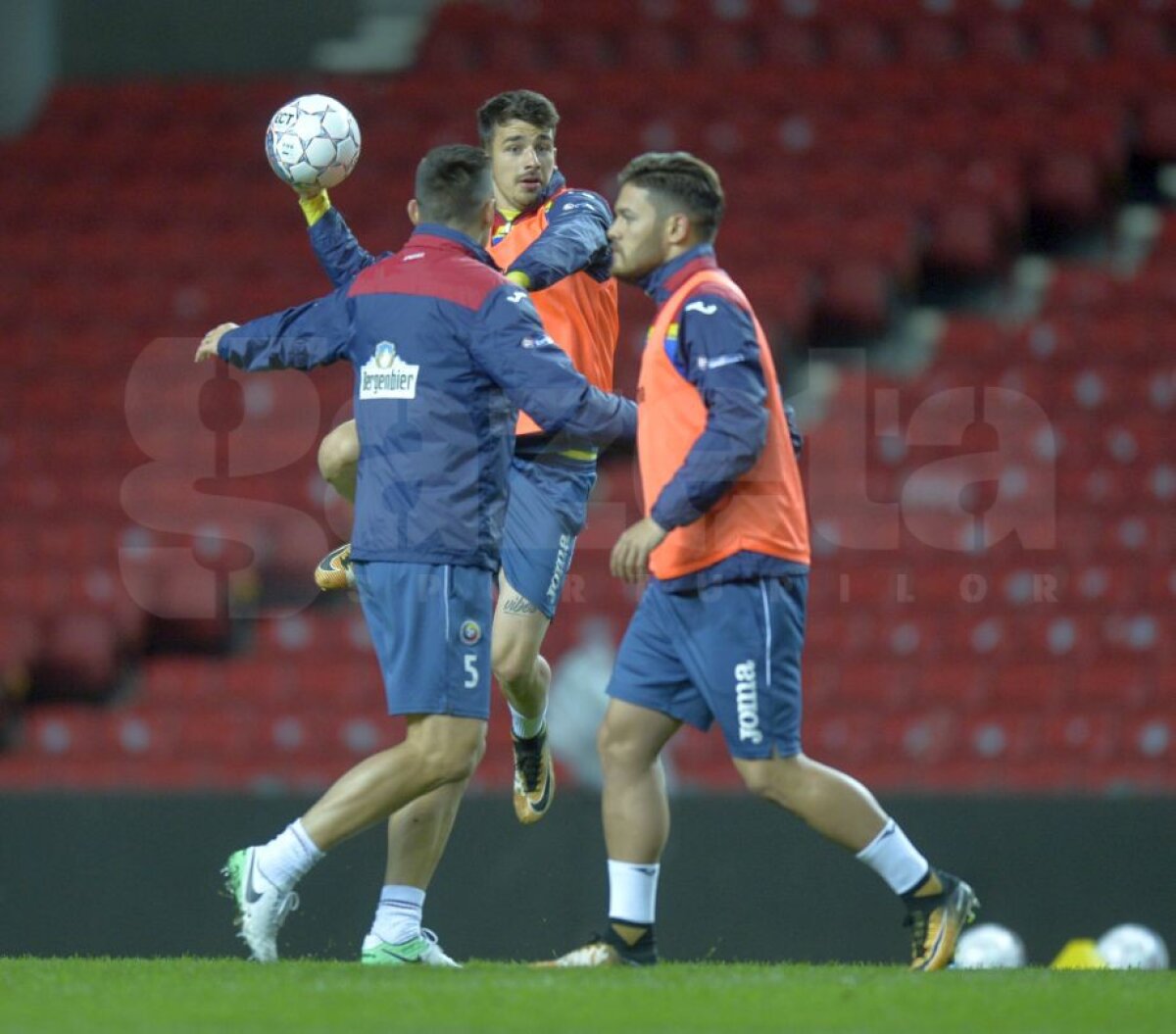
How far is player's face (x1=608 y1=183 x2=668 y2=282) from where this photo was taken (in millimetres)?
5375

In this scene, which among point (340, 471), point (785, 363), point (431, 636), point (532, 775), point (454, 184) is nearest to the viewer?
point (431, 636)

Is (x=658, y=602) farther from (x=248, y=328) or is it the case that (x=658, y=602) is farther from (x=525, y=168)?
(x=525, y=168)

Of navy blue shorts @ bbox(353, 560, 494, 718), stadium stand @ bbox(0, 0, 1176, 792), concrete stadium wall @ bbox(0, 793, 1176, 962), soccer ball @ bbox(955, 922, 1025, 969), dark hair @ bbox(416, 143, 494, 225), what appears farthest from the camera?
→ stadium stand @ bbox(0, 0, 1176, 792)

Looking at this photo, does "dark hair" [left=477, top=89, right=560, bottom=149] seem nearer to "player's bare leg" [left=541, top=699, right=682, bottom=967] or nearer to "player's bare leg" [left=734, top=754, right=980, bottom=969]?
"player's bare leg" [left=541, top=699, right=682, bottom=967]

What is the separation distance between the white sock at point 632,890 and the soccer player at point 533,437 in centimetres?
123

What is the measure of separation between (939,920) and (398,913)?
1475 millimetres

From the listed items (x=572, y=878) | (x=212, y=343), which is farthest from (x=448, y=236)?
(x=572, y=878)

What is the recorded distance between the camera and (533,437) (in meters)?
6.48

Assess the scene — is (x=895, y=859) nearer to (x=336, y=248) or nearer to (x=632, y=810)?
(x=632, y=810)

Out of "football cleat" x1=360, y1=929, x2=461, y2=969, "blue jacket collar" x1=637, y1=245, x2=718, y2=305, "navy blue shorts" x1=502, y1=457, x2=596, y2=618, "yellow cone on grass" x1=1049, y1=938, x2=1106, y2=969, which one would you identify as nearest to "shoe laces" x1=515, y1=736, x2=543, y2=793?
"navy blue shorts" x1=502, y1=457, x2=596, y2=618

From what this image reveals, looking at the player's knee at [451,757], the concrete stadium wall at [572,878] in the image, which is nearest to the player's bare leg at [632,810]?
the player's knee at [451,757]

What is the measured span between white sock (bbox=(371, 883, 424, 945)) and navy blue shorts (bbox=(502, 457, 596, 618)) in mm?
1169

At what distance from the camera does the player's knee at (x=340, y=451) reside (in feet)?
19.8

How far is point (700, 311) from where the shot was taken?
203 inches
